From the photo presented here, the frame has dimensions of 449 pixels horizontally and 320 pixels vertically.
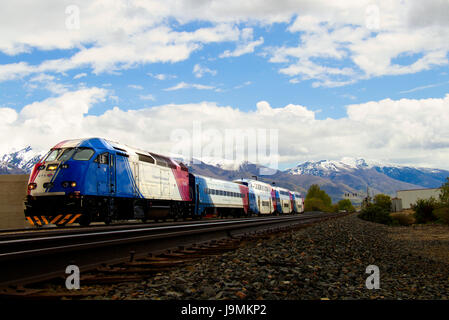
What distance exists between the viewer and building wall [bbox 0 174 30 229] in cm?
2838

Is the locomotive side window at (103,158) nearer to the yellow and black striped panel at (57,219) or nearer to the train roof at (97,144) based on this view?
the train roof at (97,144)

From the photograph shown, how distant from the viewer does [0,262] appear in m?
5.73

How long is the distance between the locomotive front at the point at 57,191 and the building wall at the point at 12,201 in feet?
43.9

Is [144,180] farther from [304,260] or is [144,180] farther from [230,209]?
[230,209]

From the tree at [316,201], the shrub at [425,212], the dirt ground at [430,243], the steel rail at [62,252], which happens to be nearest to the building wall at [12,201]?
the steel rail at [62,252]

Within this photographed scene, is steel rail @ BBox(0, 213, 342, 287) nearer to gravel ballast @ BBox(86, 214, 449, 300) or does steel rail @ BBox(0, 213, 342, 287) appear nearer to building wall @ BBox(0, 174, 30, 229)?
gravel ballast @ BBox(86, 214, 449, 300)

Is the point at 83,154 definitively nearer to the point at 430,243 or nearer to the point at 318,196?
the point at 430,243

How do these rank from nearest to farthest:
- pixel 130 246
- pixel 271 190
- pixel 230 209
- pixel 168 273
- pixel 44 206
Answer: pixel 168 273
pixel 130 246
pixel 44 206
pixel 230 209
pixel 271 190

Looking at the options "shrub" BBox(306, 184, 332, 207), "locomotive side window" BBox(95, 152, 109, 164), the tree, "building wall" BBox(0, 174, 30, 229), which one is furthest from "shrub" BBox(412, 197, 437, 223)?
"shrub" BBox(306, 184, 332, 207)

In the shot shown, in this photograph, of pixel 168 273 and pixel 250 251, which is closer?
pixel 168 273

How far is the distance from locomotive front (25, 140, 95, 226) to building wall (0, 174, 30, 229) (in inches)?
526

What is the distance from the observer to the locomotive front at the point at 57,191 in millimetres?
16125
